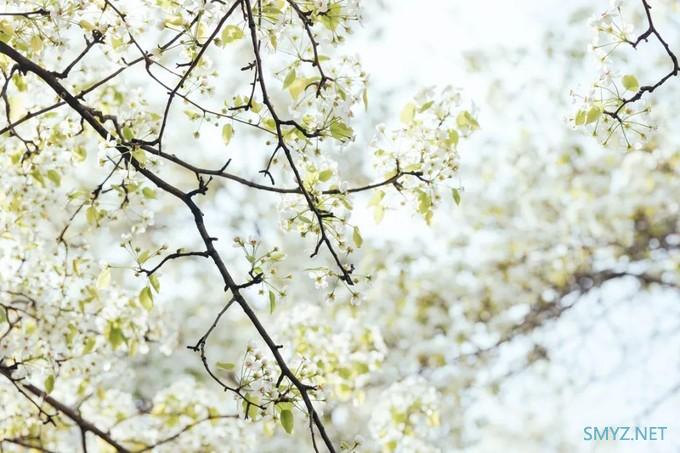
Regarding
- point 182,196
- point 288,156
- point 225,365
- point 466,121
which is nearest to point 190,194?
point 182,196

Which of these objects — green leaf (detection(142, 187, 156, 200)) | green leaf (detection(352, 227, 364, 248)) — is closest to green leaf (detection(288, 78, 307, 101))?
green leaf (detection(352, 227, 364, 248))

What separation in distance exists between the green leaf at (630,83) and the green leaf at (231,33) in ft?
1.87

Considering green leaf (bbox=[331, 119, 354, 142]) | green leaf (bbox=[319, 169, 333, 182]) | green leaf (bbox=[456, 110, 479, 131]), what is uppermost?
green leaf (bbox=[456, 110, 479, 131])

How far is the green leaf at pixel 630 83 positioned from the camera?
128cm

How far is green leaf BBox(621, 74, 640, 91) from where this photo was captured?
A: 4.19ft

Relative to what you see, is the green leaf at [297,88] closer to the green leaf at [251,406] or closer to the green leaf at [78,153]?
the green leaf at [251,406]

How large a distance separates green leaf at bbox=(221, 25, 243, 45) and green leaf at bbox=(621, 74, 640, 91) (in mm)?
571

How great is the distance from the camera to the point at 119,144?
4.44 ft

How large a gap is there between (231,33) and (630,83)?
0.59 metres

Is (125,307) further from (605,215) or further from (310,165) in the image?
(605,215)

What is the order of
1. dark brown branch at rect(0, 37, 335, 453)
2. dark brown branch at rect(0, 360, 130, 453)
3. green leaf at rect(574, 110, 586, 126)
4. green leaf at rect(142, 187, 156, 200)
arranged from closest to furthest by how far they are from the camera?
1. dark brown branch at rect(0, 37, 335, 453)
2. green leaf at rect(574, 110, 586, 126)
3. green leaf at rect(142, 187, 156, 200)
4. dark brown branch at rect(0, 360, 130, 453)

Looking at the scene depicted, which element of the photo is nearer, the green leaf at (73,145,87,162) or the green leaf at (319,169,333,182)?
the green leaf at (319,169,333,182)

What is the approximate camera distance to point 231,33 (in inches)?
52.4

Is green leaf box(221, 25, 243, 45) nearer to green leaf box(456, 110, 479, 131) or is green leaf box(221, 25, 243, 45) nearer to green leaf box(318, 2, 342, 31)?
green leaf box(318, 2, 342, 31)
